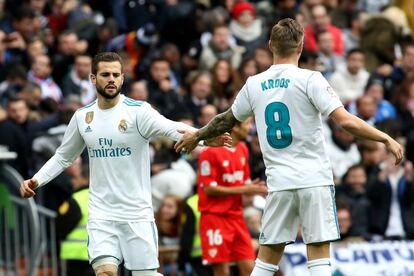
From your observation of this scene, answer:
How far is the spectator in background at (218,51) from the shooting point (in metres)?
22.2

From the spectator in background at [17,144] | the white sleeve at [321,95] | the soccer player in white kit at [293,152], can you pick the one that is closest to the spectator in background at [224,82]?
the spectator in background at [17,144]

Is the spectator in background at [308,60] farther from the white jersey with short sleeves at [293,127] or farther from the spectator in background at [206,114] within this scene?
the white jersey with short sleeves at [293,127]

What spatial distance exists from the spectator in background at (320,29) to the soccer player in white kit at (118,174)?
10625mm

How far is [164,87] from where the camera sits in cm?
2105

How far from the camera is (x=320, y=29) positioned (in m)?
23.8

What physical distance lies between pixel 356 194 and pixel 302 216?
7.23 m

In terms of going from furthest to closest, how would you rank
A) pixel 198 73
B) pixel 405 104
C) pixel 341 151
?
1. pixel 405 104
2. pixel 198 73
3. pixel 341 151

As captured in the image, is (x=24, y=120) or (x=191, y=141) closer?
(x=191, y=141)

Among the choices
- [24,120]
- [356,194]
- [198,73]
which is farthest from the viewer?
[198,73]

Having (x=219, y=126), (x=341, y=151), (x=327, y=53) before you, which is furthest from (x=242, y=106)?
(x=327, y=53)

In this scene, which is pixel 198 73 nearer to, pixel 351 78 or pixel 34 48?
pixel 34 48

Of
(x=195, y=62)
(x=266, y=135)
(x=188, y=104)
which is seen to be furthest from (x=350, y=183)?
(x=266, y=135)

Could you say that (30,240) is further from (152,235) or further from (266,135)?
(266,135)

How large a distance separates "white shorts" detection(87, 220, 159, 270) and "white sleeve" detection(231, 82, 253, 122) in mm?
1417
